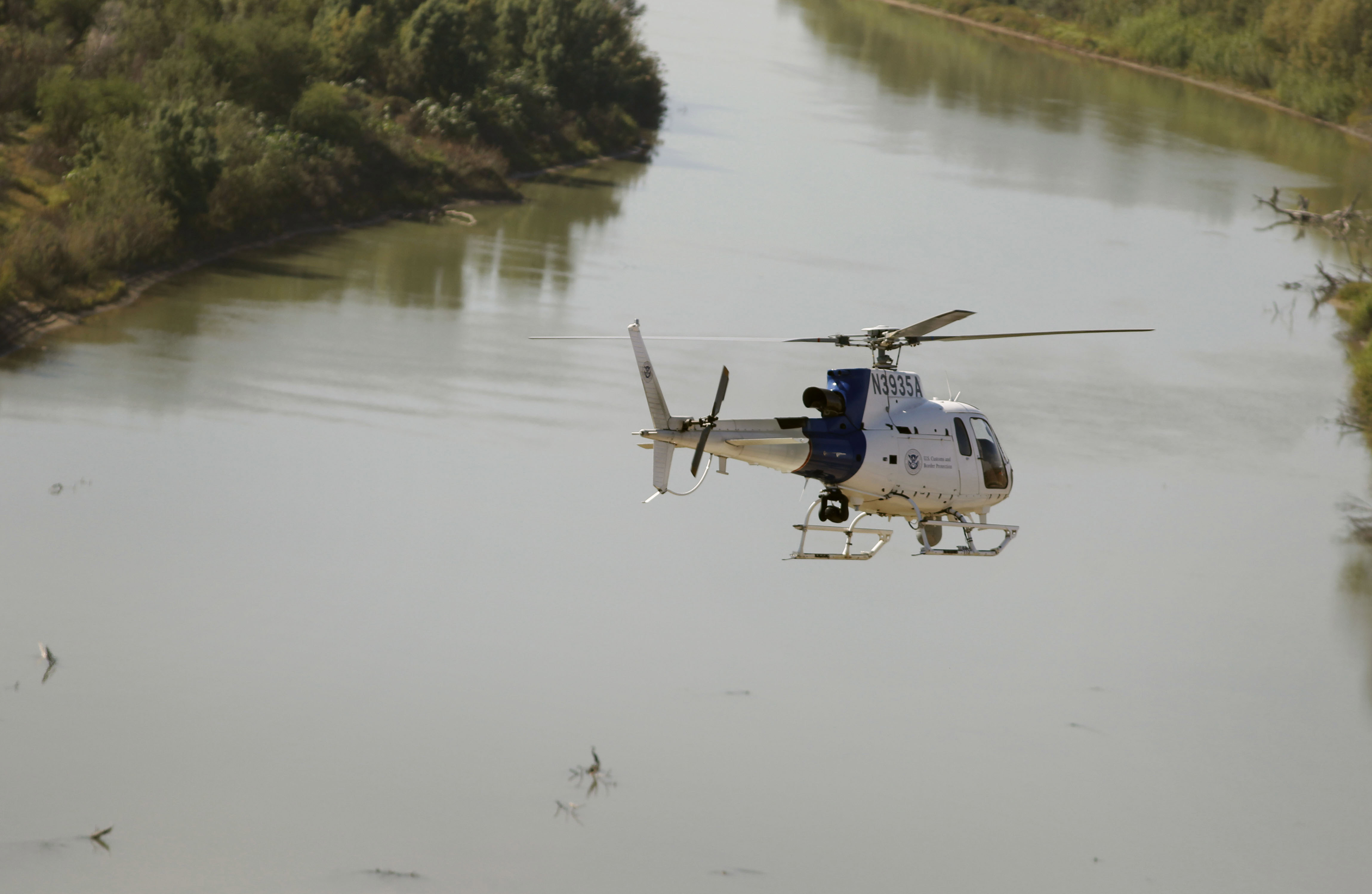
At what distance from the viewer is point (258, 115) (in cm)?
3838

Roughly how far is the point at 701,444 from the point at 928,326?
2.32 meters

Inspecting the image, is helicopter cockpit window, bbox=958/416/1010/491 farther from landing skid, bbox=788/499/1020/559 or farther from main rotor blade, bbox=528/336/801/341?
main rotor blade, bbox=528/336/801/341

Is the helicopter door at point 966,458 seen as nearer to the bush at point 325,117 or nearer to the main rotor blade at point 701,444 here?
the main rotor blade at point 701,444

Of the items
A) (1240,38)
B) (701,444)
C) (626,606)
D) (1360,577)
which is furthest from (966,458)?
(1240,38)

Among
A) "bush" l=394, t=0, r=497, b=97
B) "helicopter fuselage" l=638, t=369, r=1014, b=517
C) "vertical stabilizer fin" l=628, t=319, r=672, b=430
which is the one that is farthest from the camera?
"bush" l=394, t=0, r=497, b=97

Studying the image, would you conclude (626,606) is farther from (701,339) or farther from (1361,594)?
(1361,594)

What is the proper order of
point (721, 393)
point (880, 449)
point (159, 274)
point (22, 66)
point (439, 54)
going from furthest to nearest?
point (439, 54)
point (22, 66)
point (159, 274)
point (880, 449)
point (721, 393)

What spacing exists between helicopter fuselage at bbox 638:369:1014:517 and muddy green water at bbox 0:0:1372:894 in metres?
4.43

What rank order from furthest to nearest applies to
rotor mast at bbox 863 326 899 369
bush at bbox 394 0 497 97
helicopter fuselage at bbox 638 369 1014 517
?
bush at bbox 394 0 497 97
rotor mast at bbox 863 326 899 369
helicopter fuselage at bbox 638 369 1014 517

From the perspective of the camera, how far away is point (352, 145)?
40.8 metres

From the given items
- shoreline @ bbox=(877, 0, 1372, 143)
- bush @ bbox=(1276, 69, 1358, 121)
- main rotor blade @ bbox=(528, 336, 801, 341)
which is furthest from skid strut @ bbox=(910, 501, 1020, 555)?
bush @ bbox=(1276, 69, 1358, 121)

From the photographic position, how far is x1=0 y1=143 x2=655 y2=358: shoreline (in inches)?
1123

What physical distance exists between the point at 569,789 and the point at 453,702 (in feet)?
7.00

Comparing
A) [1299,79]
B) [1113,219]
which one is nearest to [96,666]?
[1113,219]
